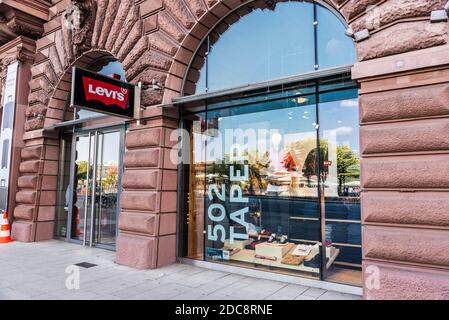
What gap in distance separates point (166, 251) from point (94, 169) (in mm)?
3771

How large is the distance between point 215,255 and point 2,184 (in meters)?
8.27

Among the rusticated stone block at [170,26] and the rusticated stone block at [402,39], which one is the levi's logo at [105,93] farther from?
the rusticated stone block at [402,39]

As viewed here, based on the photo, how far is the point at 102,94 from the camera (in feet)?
22.2

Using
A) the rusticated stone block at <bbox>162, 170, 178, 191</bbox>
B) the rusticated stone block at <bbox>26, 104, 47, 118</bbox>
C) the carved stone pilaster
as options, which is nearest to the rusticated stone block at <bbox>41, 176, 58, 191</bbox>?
the rusticated stone block at <bbox>26, 104, 47, 118</bbox>

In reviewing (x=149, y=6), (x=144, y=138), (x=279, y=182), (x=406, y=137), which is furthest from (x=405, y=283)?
(x=149, y=6)

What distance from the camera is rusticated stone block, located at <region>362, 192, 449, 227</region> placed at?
419cm

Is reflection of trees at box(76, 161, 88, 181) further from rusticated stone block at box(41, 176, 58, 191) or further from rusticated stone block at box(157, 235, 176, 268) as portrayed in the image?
rusticated stone block at box(157, 235, 176, 268)

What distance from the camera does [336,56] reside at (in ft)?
19.2

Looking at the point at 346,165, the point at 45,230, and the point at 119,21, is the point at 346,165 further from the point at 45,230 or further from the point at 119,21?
the point at 45,230

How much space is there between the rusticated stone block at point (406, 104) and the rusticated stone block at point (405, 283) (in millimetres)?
2041

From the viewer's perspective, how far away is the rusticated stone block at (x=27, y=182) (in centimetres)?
1023

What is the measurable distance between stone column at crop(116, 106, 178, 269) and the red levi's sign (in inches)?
21.2

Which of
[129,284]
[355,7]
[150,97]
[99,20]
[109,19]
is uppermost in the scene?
[99,20]
